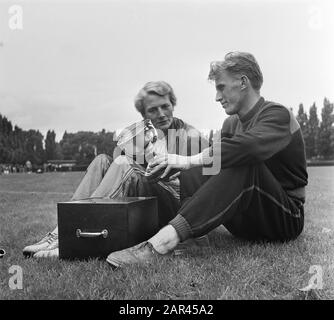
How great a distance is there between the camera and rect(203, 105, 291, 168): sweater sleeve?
2408 millimetres

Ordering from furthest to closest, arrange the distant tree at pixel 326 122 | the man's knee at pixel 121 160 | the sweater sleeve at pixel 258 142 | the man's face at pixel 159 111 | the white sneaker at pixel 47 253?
the distant tree at pixel 326 122, the man's face at pixel 159 111, the man's knee at pixel 121 160, the white sneaker at pixel 47 253, the sweater sleeve at pixel 258 142

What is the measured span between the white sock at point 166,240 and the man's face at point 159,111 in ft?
3.52

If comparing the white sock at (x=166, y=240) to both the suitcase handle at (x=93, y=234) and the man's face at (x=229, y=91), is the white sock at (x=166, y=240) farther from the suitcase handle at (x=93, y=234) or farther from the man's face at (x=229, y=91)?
the man's face at (x=229, y=91)

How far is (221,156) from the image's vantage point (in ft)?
7.93

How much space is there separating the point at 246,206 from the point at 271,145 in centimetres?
37

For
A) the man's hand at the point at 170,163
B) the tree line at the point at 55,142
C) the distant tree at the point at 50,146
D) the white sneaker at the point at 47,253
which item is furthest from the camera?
the distant tree at the point at 50,146

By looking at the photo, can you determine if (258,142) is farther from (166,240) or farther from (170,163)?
(166,240)

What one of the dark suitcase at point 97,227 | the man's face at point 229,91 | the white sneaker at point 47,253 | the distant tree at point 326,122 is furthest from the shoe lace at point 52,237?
the distant tree at point 326,122

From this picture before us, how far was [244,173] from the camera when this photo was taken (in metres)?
2.47

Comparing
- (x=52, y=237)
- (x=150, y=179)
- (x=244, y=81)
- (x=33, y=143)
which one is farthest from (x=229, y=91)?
(x=33, y=143)

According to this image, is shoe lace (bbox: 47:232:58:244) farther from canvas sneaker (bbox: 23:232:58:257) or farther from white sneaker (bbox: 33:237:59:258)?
white sneaker (bbox: 33:237:59:258)

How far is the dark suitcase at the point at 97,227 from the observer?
2621 millimetres
